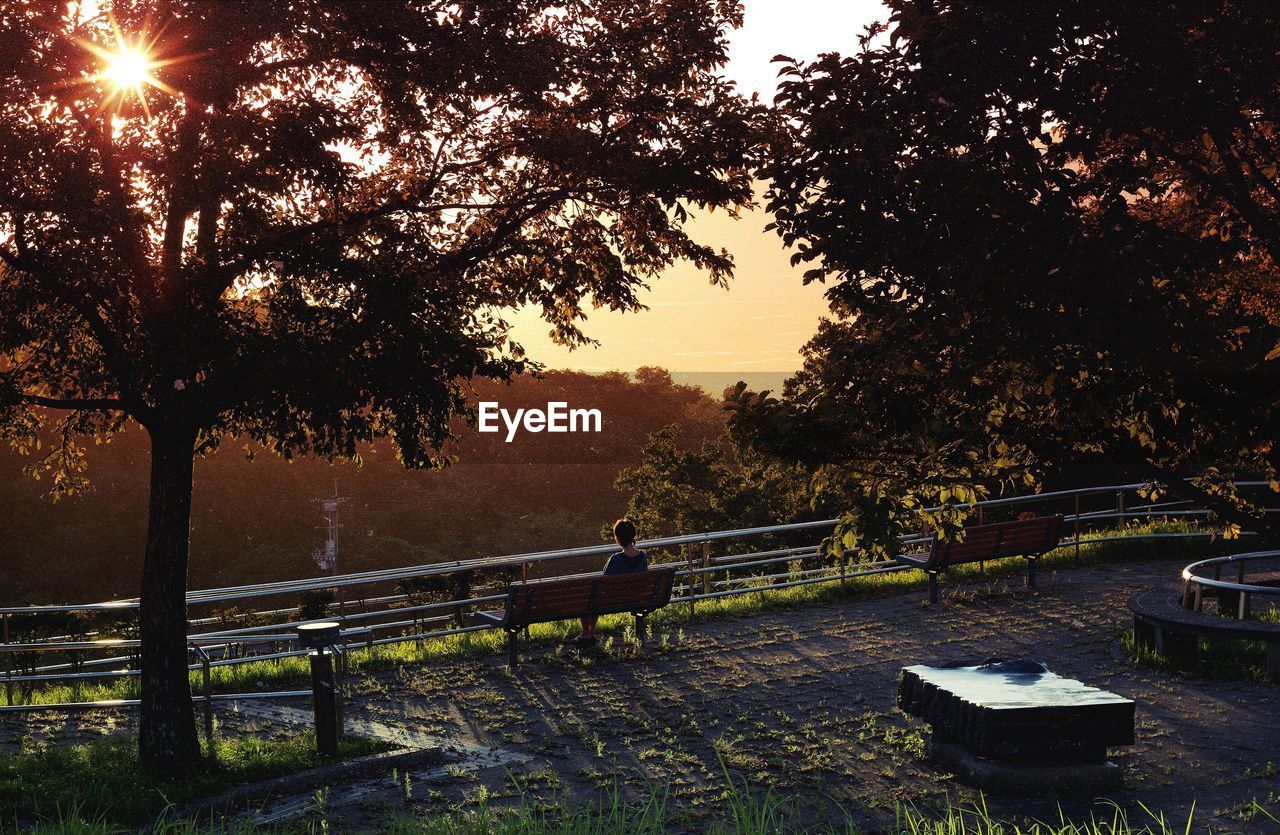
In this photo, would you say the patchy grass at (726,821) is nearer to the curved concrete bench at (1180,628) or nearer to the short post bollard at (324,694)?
the short post bollard at (324,694)

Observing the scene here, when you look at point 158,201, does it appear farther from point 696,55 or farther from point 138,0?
point 696,55

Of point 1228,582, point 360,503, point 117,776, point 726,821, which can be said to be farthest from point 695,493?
point 726,821

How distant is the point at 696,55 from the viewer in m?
10.8

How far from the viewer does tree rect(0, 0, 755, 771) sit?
8.84 meters

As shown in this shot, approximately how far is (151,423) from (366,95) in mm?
3310

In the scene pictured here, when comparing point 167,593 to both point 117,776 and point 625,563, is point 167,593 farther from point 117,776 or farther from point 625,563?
point 625,563

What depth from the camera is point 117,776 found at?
8.98 m

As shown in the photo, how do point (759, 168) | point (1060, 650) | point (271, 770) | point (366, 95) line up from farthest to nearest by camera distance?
1. point (1060, 650)
2. point (366, 95)
3. point (271, 770)
4. point (759, 168)

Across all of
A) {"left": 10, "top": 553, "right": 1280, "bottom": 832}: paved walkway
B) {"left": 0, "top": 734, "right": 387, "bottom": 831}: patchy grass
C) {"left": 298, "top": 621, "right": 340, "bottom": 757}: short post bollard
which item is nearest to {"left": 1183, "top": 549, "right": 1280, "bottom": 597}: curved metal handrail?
{"left": 10, "top": 553, "right": 1280, "bottom": 832}: paved walkway

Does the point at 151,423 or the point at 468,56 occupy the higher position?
the point at 468,56

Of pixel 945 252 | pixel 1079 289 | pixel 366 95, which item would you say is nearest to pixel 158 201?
pixel 366 95

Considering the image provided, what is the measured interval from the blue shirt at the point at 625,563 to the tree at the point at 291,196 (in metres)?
3.14

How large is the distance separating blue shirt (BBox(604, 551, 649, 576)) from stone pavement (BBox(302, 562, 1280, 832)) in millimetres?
838

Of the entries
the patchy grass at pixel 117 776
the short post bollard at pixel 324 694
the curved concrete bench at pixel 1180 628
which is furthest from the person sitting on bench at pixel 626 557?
the curved concrete bench at pixel 1180 628
